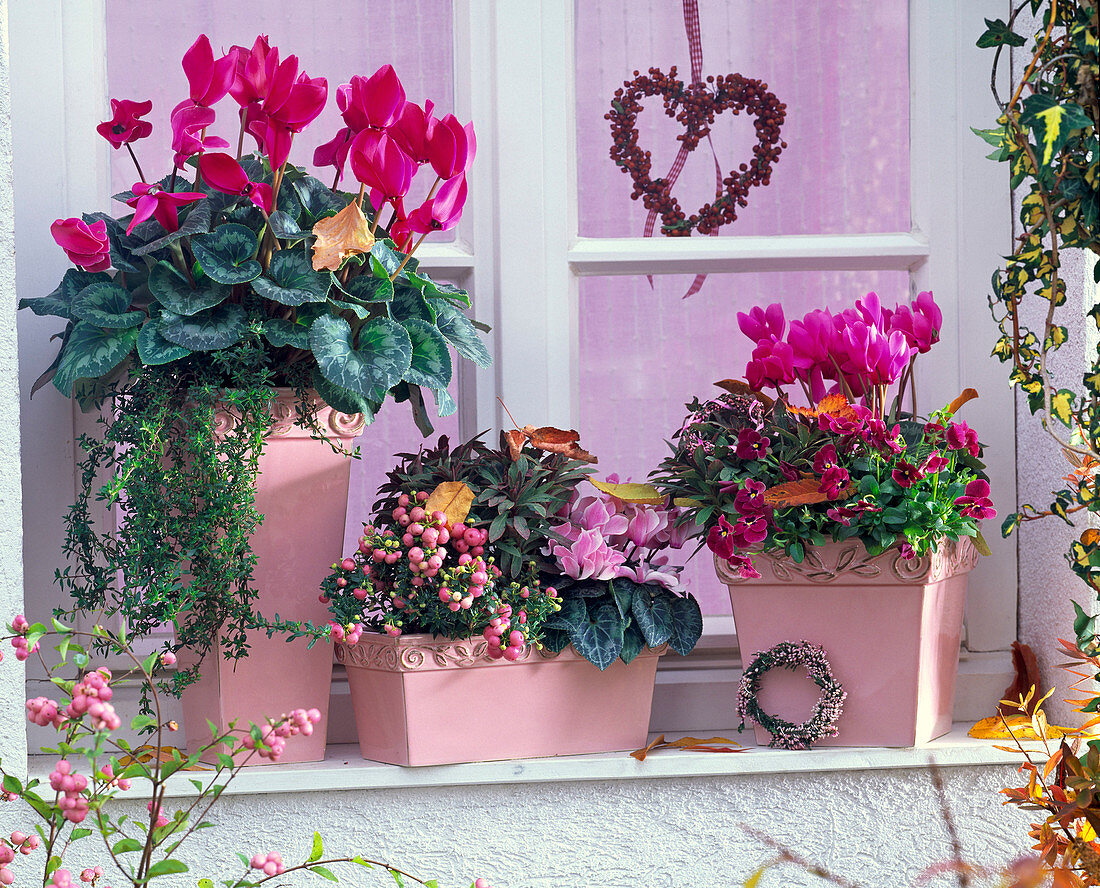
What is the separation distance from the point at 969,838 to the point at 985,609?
1.03 feet

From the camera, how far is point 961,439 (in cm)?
108

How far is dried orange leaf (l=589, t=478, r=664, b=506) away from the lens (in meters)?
1.15

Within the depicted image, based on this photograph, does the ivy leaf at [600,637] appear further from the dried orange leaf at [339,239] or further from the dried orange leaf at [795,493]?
the dried orange leaf at [339,239]

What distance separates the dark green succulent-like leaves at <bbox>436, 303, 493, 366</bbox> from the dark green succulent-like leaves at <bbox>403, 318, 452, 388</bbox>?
33mm

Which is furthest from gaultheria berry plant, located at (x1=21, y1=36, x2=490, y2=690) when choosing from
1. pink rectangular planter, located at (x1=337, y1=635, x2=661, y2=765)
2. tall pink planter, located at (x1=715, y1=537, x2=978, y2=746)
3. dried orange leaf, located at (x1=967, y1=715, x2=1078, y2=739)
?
dried orange leaf, located at (x1=967, y1=715, x2=1078, y2=739)

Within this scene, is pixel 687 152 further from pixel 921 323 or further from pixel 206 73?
pixel 206 73

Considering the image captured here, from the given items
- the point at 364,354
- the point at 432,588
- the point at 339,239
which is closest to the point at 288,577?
the point at 432,588

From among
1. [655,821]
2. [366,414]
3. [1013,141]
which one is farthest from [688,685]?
[1013,141]

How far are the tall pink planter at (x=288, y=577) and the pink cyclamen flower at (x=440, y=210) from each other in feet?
0.77

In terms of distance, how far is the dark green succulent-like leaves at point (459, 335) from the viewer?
1.09m

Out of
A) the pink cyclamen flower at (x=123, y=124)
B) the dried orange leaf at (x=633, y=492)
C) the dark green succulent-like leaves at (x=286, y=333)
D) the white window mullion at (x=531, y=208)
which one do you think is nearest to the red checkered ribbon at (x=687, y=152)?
the white window mullion at (x=531, y=208)

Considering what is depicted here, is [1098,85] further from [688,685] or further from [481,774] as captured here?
[481,774]

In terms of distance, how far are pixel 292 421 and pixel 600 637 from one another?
44 cm

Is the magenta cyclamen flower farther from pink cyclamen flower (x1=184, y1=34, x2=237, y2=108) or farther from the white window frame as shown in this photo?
pink cyclamen flower (x1=184, y1=34, x2=237, y2=108)
